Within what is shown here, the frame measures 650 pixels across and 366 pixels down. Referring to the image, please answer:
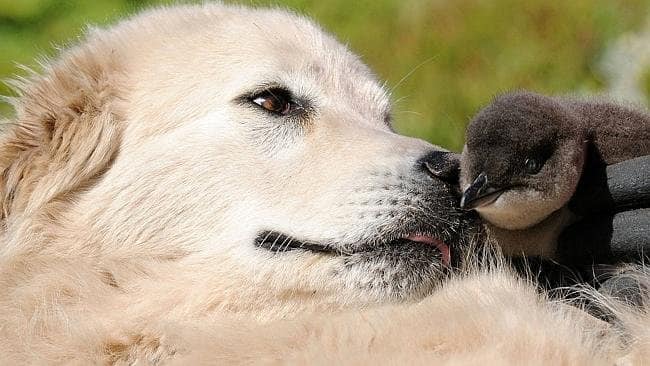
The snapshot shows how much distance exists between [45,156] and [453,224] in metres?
1.29

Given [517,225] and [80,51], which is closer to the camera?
[517,225]

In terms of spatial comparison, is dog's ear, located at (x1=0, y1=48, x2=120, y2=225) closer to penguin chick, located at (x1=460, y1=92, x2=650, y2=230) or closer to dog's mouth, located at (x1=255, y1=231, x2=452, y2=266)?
dog's mouth, located at (x1=255, y1=231, x2=452, y2=266)

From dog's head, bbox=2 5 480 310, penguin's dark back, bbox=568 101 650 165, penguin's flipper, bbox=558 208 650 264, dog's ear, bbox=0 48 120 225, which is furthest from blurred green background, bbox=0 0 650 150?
penguin's flipper, bbox=558 208 650 264

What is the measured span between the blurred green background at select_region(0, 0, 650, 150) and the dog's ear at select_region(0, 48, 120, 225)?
6.27 ft

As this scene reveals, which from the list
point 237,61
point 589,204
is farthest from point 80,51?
point 589,204

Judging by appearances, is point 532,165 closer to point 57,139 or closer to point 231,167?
point 231,167

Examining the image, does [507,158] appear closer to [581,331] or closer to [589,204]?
[589,204]

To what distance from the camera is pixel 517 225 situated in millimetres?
2588

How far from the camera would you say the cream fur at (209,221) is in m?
2.39

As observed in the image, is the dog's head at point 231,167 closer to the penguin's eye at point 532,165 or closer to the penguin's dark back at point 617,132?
the penguin's eye at point 532,165

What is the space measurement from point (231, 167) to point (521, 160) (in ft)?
2.97

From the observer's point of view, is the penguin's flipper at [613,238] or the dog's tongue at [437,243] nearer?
the penguin's flipper at [613,238]

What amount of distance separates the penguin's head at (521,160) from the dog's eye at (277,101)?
0.73 m

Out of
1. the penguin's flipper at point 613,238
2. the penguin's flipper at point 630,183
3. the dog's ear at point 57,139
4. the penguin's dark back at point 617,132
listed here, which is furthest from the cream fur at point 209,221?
the penguin's dark back at point 617,132
